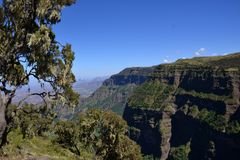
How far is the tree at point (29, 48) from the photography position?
25672 mm

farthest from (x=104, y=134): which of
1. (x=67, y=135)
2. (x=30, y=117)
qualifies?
(x=30, y=117)

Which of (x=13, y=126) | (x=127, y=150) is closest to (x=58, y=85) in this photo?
(x=13, y=126)

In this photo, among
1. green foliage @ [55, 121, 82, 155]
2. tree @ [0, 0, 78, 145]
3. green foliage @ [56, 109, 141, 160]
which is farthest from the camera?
green foliage @ [55, 121, 82, 155]

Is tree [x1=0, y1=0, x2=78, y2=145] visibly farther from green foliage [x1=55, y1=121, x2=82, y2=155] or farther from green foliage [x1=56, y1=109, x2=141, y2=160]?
green foliage [x1=55, y1=121, x2=82, y2=155]

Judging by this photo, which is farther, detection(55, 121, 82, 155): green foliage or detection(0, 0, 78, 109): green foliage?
detection(55, 121, 82, 155): green foliage

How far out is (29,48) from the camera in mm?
26562

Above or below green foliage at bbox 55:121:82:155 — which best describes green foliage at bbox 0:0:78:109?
above

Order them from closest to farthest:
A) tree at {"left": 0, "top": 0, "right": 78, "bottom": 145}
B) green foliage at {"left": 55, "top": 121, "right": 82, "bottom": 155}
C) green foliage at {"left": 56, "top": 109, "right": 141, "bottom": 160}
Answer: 1. tree at {"left": 0, "top": 0, "right": 78, "bottom": 145}
2. green foliage at {"left": 56, "top": 109, "right": 141, "bottom": 160}
3. green foliage at {"left": 55, "top": 121, "right": 82, "bottom": 155}

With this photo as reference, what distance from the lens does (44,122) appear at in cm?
3209

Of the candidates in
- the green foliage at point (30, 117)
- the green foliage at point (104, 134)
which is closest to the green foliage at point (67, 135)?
the green foliage at point (104, 134)

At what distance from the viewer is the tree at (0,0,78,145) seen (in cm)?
2567

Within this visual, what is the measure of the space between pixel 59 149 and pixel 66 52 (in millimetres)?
56524

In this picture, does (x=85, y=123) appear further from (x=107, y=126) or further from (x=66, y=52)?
(x=66, y=52)

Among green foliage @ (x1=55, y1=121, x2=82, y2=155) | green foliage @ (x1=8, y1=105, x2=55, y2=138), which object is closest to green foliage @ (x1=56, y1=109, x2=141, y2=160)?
green foliage @ (x1=55, y1=121, x2=82, y2=155)
